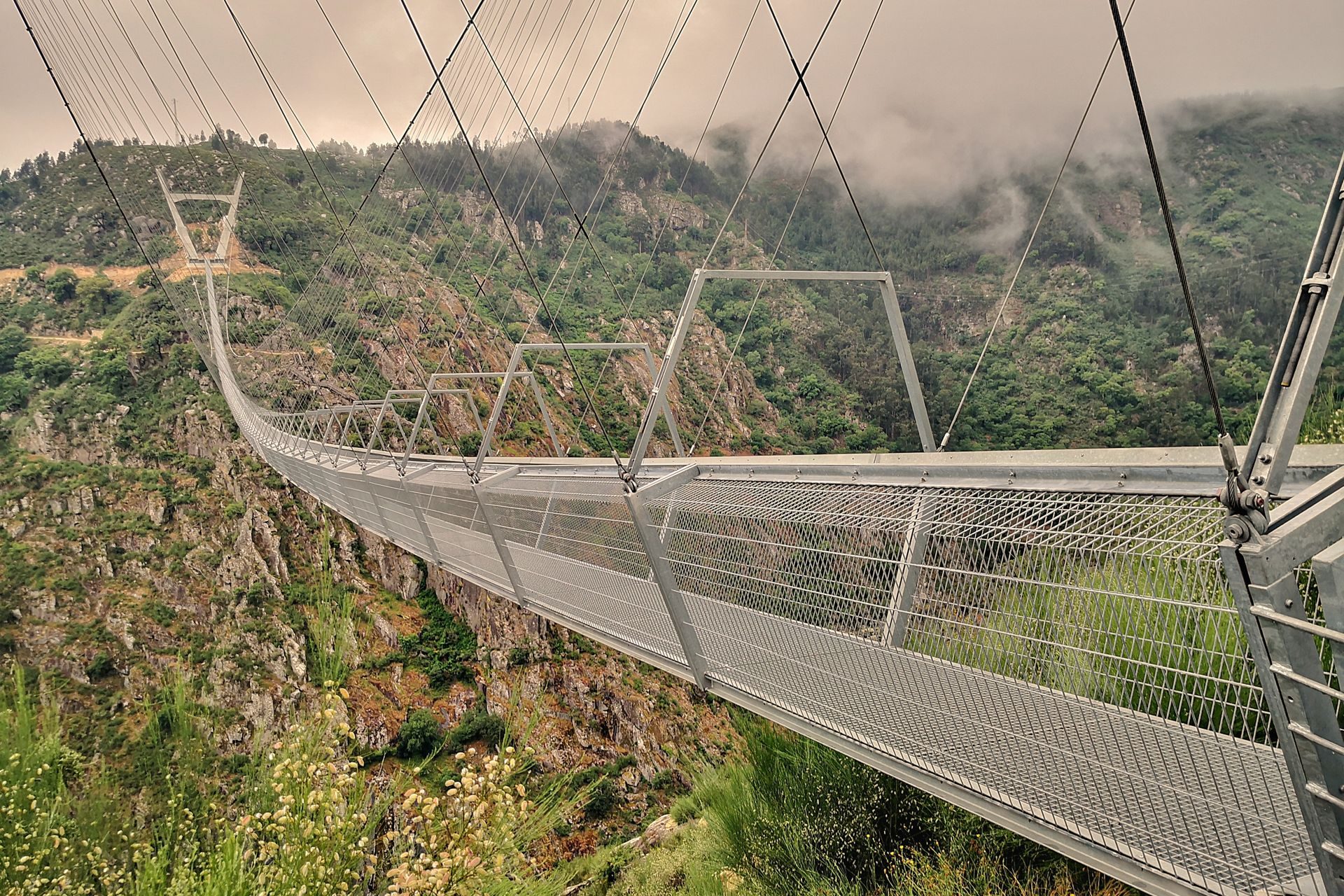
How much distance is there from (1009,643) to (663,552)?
1.14m

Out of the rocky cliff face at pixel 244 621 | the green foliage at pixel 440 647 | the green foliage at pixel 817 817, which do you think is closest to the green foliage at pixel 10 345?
the rocky cliff face at pixel 244 621

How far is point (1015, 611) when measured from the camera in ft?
4.60

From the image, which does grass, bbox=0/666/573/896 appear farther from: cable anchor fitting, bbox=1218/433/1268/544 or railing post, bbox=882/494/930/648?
cable anchor fitting, bbox=1218/433/1268/544

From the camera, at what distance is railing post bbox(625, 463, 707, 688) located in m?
2.40

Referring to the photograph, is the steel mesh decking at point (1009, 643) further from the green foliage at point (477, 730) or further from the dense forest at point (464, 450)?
the green foliage at point (477, 730)

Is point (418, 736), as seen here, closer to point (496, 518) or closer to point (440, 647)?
point (440, 647)

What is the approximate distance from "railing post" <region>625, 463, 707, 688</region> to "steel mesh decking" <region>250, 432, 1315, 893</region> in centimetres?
2

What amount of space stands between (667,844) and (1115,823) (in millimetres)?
9060

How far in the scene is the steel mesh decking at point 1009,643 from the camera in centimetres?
124

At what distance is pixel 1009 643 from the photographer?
1.48 m

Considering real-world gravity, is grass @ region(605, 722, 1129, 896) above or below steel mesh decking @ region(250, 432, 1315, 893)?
below

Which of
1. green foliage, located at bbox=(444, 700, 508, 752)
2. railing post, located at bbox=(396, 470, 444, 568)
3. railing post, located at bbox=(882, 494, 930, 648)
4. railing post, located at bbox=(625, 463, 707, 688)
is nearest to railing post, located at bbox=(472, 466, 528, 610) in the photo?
railing post, located at bbox=(396, 470, 444, 568)

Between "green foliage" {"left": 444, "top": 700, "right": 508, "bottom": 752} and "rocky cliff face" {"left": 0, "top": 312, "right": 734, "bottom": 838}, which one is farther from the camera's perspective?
"rocky cliff face" {"left": 0, "top": 312, "right": 734, "bottom": 838}

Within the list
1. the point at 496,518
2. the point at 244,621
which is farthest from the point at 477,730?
the point at 496,518
